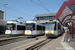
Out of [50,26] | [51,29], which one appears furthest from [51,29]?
[50,26]

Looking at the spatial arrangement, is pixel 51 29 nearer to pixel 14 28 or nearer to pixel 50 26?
pixel 50 26

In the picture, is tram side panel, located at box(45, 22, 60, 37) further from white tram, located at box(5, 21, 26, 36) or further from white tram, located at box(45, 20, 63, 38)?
white tram, located at box(5, 21, 26, 36)

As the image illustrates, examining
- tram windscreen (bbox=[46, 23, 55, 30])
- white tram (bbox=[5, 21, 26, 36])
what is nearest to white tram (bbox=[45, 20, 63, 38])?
tram windscreen (bbox=[46, 23, 55, 30])

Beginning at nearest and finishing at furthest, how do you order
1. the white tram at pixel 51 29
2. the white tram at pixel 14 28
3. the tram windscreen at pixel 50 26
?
the white tram at pixel 51 29 → the tram windscreen at pixel 50 26 → the white tram at pixel 14 28

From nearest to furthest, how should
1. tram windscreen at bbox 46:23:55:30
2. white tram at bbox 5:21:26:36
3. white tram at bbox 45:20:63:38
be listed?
white tram at bbox 45:20:63:38 → tram windscreen at bbox 46:23:55:30 → white tram at bbox 5:21:26:36

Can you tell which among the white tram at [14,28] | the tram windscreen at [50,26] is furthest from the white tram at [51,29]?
the white tram at [14,28]

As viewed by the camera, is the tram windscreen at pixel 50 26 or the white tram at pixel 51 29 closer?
the white tram at pixel 51 29

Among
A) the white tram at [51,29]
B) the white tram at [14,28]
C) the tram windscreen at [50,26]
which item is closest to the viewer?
the white tram at [51,29]

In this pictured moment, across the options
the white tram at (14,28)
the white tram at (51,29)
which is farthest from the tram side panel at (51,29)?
the white tram at (14,28)

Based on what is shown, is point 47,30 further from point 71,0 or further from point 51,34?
point 71,0

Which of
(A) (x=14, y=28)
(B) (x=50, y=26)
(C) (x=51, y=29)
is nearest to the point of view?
(C) (x=51, y=29)

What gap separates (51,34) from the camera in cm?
1808

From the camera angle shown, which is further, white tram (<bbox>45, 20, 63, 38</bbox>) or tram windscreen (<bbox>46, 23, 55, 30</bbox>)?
tram windscreen (<bbox>46, 23, 55, 30</bbox>)

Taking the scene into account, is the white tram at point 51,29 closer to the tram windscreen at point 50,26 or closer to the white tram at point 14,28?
the tram windscreen at point 50,26
